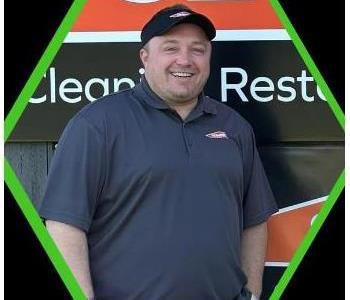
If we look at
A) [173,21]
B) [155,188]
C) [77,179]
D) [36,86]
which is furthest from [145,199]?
[36,86]

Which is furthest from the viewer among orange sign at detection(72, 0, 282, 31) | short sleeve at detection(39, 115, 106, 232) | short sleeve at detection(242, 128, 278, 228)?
orange sign at detection(72, 0, 282, 31)

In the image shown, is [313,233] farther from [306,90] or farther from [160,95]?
[160,95]

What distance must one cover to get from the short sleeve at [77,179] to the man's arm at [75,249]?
1.1 inches

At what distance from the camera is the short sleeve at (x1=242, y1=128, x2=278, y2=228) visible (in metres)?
2.08

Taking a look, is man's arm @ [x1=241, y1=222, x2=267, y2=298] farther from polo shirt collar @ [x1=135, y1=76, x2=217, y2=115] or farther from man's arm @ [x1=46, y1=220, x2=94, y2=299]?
man's arm @ [x1=46, y1=220, x2=94, y2=299]

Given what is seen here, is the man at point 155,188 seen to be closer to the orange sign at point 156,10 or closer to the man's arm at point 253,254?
the man's arm at point 253,254

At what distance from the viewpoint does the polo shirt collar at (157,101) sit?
6.22 feet

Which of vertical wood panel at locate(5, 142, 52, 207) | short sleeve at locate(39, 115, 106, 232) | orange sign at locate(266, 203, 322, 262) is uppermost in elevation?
short sleeve at locate(39, 115, 106, 232)

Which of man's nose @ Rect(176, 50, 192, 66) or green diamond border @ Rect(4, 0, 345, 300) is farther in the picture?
green diamond border @ Rect(4, 0, 345, 300)

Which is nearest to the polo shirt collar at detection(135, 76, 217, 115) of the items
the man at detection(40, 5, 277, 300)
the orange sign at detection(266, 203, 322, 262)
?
the man at detection(40, 5, 277, 300)

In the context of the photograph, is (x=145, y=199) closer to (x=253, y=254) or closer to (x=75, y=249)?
(x=75, y=249)

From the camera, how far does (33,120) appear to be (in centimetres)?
234

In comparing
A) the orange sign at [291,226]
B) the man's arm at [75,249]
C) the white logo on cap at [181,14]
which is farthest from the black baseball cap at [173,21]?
the orange sign at [291,226]

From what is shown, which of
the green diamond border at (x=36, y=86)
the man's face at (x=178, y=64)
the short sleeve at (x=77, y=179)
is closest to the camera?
the short sleeve at (x=77, y=179)
